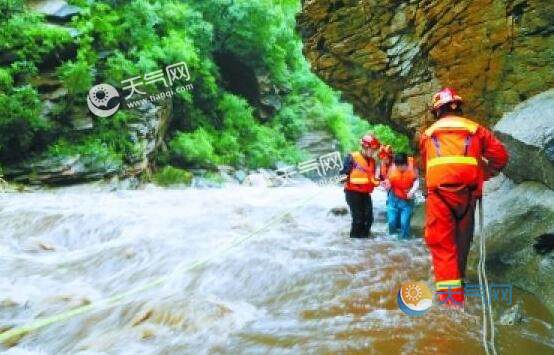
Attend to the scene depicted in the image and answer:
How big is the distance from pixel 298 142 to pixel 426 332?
2561cm

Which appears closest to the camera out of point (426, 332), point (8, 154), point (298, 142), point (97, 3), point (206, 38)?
point (426, 332)

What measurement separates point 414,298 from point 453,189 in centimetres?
114

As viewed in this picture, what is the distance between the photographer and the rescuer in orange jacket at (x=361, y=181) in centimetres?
683

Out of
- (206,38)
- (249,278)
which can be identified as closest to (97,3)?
(206,38)

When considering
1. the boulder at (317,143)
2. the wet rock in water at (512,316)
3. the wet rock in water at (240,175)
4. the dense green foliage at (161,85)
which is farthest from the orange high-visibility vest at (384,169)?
the boulder at (317,143)

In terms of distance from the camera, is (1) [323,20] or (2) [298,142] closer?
(1) [323,20]

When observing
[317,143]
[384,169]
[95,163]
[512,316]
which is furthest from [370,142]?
[317,143]

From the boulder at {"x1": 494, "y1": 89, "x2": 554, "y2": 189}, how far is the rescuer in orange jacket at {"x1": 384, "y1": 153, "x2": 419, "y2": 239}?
5.55ft

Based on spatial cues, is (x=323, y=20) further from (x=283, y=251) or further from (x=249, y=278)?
(x=249, y=278)

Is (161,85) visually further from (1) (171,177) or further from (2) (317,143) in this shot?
(2) (317,143)

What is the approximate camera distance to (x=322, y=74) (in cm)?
1009

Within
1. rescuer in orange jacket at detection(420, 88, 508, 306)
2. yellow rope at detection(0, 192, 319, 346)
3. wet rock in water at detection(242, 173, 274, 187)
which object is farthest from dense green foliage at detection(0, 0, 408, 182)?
rescuer in orange jacket at detection(420, 88, 508, 306)

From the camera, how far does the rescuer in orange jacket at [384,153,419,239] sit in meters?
6.74

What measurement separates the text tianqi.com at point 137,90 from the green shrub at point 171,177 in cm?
299
